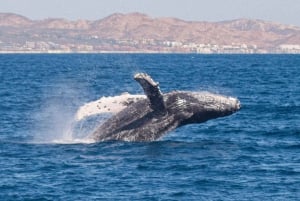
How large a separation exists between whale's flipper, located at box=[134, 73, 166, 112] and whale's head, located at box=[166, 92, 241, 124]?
44cm

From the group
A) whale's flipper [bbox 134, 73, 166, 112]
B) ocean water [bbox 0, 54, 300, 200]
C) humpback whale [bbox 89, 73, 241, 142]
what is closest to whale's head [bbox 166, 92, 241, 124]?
humpback whale [bbox 89, 73, 241, 142]

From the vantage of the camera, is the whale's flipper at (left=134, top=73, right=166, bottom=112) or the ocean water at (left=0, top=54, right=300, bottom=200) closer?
the ocean water at (left=0, top=54, right=300, bottom=200)

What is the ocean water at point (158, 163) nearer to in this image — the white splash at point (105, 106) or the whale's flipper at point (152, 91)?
the white splash at point (105, 106)

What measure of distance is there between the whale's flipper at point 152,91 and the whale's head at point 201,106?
44 centimetres

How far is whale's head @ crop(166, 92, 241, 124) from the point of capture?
24.2 m

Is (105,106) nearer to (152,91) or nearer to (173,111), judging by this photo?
(152,91)

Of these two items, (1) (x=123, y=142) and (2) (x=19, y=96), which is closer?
(1) (x=123, y=142)

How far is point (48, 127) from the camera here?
33.4 meters

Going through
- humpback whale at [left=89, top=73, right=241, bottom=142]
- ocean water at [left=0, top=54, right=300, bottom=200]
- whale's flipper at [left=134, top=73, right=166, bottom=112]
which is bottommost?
ocean water at [left=0, top=54, right=300, bottom=200]

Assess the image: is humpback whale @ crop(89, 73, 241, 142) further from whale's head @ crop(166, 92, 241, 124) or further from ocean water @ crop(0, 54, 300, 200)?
ocean water @ crop(0, 54, 300, 200)

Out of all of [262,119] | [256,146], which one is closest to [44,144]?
[256,146]

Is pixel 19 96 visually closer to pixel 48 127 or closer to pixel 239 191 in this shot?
pixel 48 127

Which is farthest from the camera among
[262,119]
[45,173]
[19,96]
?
[19,96]

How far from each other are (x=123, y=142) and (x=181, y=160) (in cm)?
259
